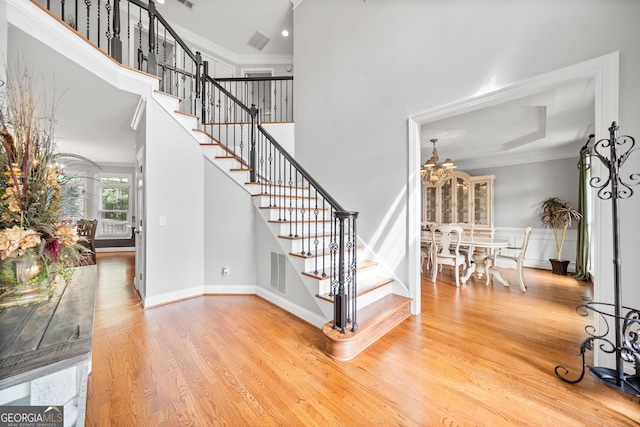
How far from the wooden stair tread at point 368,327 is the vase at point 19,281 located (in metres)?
1.86

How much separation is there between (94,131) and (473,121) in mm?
6543

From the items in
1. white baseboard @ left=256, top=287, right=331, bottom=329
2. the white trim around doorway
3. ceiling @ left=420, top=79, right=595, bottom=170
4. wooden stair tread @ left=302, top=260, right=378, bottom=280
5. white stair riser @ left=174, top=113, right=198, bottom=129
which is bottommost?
white baseboard @ left=256, top=287, right=331, bottom=329

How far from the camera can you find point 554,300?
10.8ft

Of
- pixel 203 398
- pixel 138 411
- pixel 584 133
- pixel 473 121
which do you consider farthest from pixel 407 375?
pixel 584 133

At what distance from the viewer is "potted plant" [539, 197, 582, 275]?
185 inches

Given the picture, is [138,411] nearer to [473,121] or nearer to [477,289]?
[477,289]

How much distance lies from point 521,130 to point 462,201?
2446mm

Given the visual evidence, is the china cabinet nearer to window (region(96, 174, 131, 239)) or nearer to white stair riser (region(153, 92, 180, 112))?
white stair riser (region(153, 92, 180, 112))

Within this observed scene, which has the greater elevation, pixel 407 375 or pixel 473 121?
pixel 473 121

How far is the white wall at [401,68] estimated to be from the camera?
176cm

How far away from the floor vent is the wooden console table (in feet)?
6.23

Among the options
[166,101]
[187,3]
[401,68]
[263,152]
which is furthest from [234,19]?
[401,68]

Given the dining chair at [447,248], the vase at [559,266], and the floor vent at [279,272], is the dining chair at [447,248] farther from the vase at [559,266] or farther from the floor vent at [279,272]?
the floor vent at [279,272]

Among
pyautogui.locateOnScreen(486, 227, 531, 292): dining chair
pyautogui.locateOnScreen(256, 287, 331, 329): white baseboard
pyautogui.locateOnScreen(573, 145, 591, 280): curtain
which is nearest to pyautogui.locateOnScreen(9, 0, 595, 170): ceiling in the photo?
pyautogui.locateOnScreen(573, 145, 591, 280): curtain
